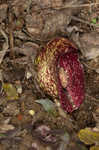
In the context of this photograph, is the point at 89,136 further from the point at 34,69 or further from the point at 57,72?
the point at 34,69

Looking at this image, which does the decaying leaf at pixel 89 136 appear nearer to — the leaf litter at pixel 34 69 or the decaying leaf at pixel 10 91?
the leaf litter at pixel 34 69

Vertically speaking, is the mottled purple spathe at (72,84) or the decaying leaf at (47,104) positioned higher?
the mottled purple spathe at (72,84)

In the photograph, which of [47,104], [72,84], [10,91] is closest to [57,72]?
[72,84]

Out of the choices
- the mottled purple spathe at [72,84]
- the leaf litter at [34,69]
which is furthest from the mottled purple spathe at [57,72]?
the leaf litter at [34,69]

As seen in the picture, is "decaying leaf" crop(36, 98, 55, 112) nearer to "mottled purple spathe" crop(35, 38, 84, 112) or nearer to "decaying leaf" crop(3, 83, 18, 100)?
"mottled purple spathe" crop(35, 38, 84, 112)

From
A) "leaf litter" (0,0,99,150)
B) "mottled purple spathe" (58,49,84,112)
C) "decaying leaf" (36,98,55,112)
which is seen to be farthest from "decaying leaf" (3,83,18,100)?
"mottled purple spathe" (58,49,84,112)
